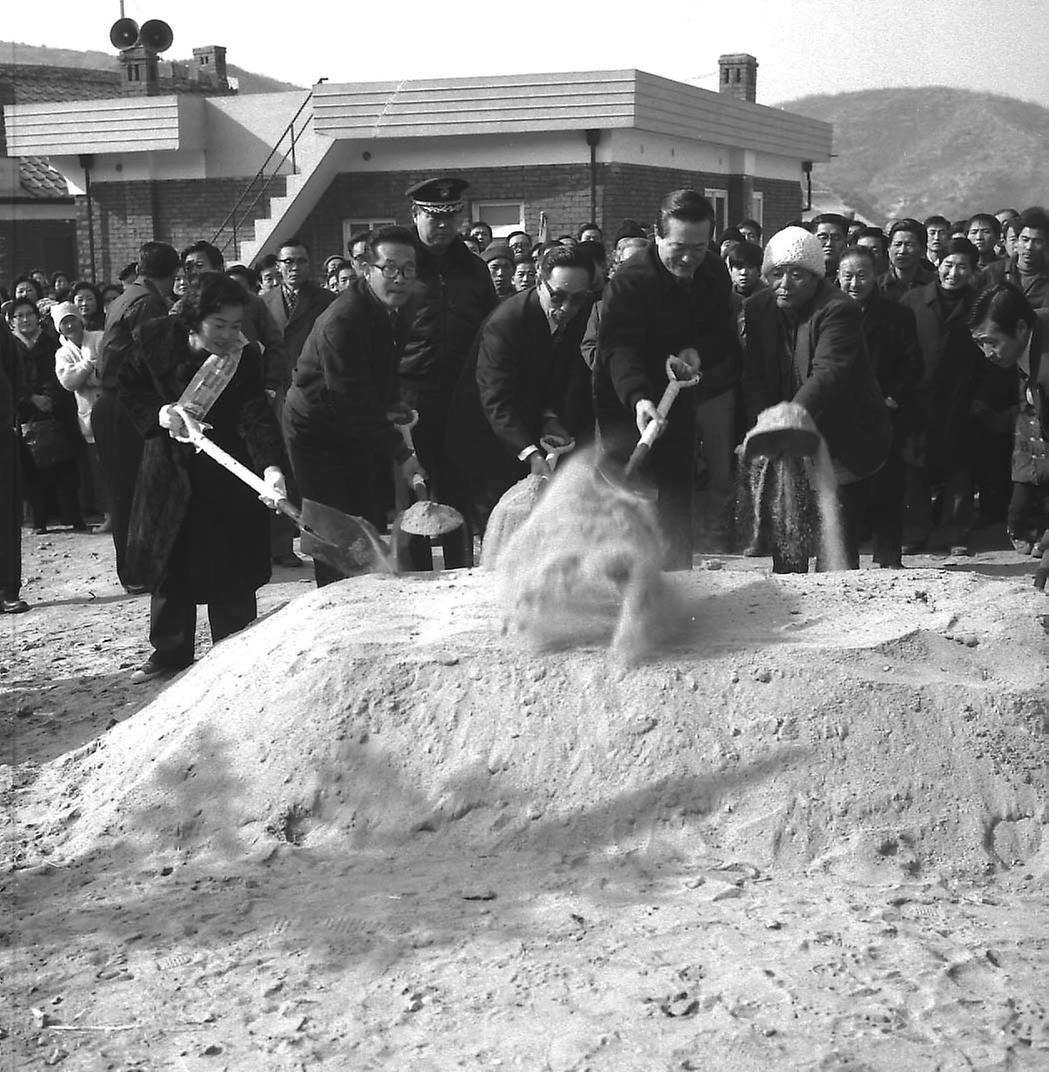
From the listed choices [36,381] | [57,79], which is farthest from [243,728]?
[57,79]

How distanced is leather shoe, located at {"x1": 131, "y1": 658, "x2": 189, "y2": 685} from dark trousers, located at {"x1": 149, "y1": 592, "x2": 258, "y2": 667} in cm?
1

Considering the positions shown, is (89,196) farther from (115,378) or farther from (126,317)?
(115,378)

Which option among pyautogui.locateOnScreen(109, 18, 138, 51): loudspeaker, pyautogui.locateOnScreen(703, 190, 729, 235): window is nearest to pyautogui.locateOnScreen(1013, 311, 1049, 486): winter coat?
pyautogui.locateOnScreen(703, 190, 729, 235): window

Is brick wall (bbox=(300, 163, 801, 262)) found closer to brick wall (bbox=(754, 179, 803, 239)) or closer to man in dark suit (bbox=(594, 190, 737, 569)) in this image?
brick wall (bbox=(754, 179, 803, 239))

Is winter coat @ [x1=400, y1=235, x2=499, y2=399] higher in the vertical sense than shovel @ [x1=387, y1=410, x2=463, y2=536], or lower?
higher

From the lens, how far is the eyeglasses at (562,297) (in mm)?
5984

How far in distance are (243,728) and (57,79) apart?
28803 millimetres

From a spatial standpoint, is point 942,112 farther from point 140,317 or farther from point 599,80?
point 140,317

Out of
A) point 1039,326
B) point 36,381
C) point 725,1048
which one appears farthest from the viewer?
point 36,381

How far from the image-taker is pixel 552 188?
55.6 feet

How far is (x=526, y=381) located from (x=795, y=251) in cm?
127

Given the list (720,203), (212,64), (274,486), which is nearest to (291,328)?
(274,486)

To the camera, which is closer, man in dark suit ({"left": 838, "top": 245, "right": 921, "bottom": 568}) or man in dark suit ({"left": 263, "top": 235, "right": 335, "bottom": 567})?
man in dark suit ({"left": 838, "top": 245, "right": 921, "bottom": 568})

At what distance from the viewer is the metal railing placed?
17.9 m
